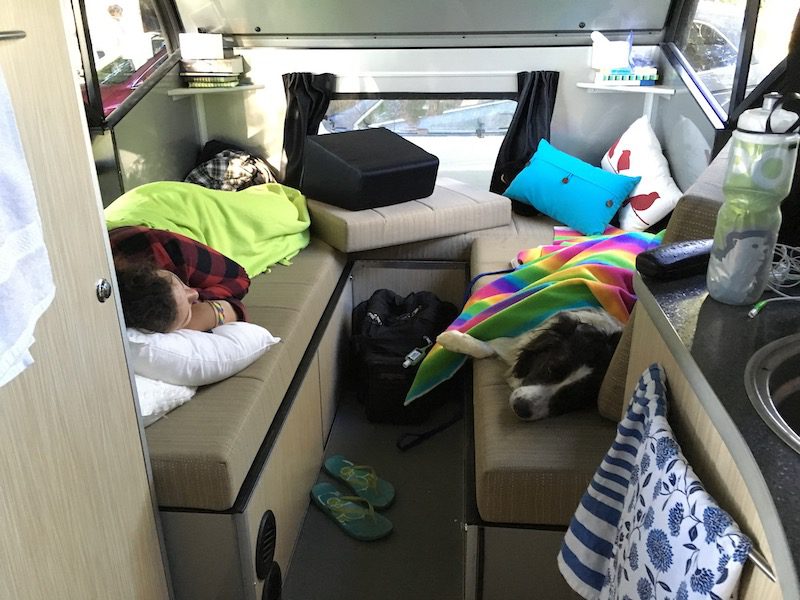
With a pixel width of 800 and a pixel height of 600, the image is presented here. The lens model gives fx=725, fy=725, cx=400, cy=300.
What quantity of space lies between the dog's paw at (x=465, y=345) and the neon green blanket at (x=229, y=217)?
2.56ft

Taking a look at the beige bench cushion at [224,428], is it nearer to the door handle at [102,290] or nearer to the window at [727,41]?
the door handle at [102,290]

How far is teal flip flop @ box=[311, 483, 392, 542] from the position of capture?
196 cm

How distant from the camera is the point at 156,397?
5.09 feet

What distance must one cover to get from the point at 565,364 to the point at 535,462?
26 centimetres

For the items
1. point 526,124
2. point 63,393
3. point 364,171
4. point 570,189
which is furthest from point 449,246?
point 63,393

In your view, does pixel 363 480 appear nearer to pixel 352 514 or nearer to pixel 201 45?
pixel 352 514

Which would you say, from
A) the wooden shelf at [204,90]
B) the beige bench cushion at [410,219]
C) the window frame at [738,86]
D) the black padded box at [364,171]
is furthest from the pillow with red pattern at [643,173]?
the wooden shelf at [204,90]

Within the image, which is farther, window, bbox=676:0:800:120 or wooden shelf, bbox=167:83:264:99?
wooden shelf, bbox=167:83:264:99

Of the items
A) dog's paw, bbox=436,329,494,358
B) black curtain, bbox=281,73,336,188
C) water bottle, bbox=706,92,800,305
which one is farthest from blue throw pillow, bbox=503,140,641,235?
water bottle, bbox=706,92,800,305

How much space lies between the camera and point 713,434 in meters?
0.90

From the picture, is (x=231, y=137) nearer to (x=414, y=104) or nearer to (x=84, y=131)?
(x=414, y=104)

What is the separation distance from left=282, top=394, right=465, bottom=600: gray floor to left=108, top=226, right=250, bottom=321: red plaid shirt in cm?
64

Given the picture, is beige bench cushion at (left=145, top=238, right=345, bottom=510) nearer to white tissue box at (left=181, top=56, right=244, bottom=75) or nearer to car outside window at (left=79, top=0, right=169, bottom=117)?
car outside window at (left=79, top=0, right=169, bottom=117)

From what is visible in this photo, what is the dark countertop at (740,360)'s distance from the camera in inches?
27.0
